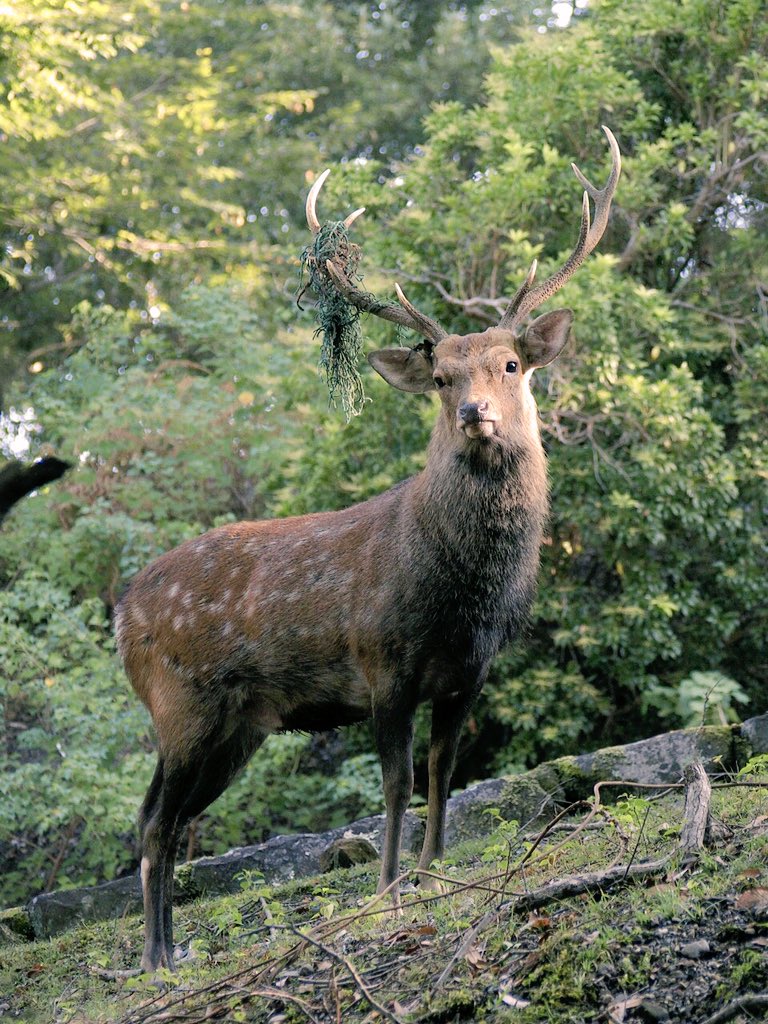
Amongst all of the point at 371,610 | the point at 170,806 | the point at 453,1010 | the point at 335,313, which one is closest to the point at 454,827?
the point at 170,806

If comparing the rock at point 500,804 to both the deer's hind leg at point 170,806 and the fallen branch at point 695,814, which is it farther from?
the fallen branch at point 695,814

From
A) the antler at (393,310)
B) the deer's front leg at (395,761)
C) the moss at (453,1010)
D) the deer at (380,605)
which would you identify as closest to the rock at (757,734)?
the deer at (380,605)

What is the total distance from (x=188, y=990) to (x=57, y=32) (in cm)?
1101

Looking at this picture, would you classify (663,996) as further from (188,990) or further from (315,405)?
(315,405)

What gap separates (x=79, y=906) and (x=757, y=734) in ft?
12.9

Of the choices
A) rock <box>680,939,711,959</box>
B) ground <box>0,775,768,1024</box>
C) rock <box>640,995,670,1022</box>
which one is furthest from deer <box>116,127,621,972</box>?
rock <box>640,995,670,1022</box>

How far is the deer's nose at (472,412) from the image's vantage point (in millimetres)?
5789

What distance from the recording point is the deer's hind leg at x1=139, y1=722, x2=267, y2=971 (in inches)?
244

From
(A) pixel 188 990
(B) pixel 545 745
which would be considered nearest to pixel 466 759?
(B) pixel 545 745

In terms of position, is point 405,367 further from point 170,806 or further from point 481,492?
point 170,806

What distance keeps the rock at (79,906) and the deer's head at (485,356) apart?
138 inches

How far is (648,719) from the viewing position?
10547mm

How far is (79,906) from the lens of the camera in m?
7.95

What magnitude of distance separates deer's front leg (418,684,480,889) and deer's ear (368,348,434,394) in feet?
4.94
